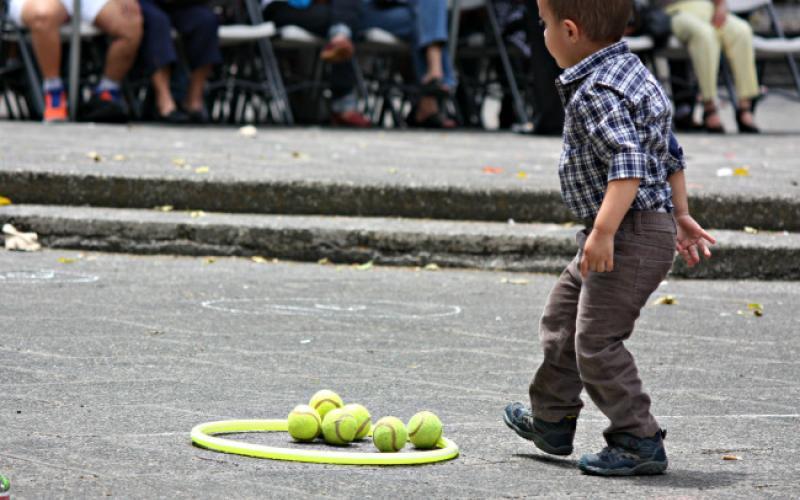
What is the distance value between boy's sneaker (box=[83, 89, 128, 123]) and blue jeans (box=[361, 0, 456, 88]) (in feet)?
6.07

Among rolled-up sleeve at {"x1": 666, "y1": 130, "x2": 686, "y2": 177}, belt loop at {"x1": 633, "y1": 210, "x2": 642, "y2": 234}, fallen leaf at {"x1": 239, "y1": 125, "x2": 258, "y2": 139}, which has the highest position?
rolled-up sleeve at {"x1": 666, "y1": 130, "x2": 686, "y2": 177}

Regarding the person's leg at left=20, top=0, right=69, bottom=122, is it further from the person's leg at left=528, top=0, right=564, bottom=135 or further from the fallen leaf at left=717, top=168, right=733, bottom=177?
the fallen leaf at left=717, top=168, right=733, bottom=177

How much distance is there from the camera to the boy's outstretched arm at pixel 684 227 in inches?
132

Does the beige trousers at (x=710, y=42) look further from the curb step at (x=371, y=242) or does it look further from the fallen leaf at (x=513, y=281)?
the fallen leaf at (x=513, y=281)

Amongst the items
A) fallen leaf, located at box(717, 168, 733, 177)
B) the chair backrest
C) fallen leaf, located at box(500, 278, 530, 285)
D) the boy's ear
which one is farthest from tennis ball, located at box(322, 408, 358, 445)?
the chair backrest

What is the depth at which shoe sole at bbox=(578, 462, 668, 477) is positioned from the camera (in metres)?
3.17

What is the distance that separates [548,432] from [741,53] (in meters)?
8.12

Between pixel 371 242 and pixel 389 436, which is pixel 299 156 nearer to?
pixel 371 242

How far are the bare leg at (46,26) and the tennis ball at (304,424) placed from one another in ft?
21.3

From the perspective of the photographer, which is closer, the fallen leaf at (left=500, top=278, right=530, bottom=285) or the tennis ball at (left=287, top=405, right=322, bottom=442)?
the tennis ball at (left=287, top=405, right=322, bottom=442)

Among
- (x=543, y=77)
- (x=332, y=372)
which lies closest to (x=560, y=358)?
(x=332, y=372)

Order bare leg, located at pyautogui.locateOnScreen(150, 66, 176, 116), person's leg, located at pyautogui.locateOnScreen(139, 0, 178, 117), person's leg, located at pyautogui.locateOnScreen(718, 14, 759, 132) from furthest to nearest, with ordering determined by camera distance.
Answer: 1. person's leg, located at pyautogui.locateOnScreen(718, 14, 759, 132)
2. bare leg, located at pyautogui.locateOnScreen(150, 66, 176, 116)
3. person's leg, located at pyautogui.locateOnScreen(139, 0, 178, 117)

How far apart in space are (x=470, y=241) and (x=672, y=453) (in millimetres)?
3070

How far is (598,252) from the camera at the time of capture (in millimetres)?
3117
